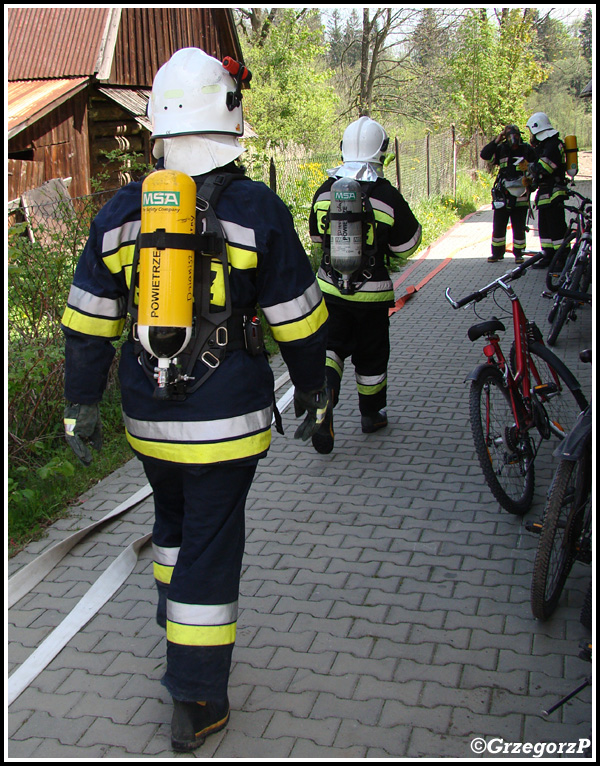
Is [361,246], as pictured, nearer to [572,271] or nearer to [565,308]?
[565,308]

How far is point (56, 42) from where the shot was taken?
1565cm

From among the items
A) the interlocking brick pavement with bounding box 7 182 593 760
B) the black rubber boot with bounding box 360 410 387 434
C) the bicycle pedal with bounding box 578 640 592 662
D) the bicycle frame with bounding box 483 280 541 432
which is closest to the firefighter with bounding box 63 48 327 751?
the interlocking brick pavement with bounding box 7 182 593 760

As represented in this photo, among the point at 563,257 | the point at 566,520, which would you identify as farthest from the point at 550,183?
the point at 566,520

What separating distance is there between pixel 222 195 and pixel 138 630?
202cm

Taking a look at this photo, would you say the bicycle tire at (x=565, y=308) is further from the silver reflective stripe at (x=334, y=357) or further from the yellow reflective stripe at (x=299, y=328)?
the yellow reflective stripe at (x=299, y=328)

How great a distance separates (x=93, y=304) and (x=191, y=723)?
1555mm

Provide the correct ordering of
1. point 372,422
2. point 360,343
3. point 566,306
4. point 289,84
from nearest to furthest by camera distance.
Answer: point 360,343 < point 372,422 < point 566,306 < point 289,84

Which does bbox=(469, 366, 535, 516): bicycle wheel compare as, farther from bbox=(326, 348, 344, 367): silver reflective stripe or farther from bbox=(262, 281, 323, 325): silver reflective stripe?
bbox=(262, 281, 323, 325): silver reflective stripe

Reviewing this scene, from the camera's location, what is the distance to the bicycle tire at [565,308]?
772 centimetres

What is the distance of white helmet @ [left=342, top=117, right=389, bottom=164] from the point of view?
17.3 feet

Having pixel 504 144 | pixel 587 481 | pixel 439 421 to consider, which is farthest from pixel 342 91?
pixel 587 481

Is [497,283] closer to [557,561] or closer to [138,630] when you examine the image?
[557,561]

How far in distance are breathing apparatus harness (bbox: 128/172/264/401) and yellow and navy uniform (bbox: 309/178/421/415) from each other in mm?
2415

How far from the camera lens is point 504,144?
11.5m
